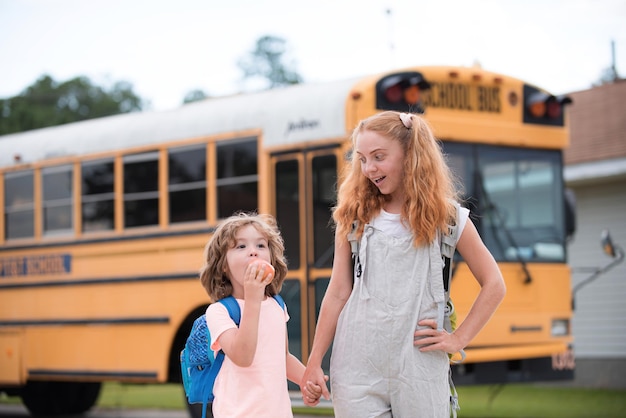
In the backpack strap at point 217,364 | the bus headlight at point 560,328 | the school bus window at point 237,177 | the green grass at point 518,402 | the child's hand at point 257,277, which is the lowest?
the green grass at point 518,402

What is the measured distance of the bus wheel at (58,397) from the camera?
1034cm

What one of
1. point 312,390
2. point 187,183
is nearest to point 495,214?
point 187,183

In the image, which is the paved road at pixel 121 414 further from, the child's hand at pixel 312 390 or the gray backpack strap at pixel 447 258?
the gray backpack strap at pixel 447 258

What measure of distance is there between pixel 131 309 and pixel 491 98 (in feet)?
10.4

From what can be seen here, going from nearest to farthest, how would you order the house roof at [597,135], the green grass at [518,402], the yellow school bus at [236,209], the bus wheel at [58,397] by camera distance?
the yellow school bus at [236,209], the green grass at [518,402], the bus wheel at [58,397], the house roof at [597,135]

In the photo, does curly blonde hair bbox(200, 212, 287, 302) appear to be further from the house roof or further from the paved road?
the house roof

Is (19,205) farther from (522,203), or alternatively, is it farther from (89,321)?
(522,203)

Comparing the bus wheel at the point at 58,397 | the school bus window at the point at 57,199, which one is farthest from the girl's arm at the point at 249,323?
the bus wheel at the point at 58,397

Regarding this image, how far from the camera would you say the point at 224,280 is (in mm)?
3410

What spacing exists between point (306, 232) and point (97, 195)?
2.23 metres

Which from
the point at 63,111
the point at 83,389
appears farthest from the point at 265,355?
the point at 63,111

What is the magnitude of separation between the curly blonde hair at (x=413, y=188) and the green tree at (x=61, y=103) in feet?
112

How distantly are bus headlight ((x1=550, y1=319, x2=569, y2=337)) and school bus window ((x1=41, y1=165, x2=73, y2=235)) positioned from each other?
3.99 m

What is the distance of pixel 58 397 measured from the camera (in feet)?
34.7
